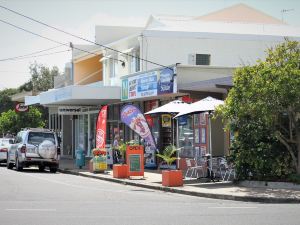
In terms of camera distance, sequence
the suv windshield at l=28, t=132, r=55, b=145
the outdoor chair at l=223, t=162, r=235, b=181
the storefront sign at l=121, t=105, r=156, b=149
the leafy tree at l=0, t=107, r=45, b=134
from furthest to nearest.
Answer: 1. the leafy tree at l=0, t=107, r=45, b=134
2. the suv windshield at l=28, t=132, r=55, b=145
3. the storefront sign at l=121, t=105, r=156, b=149
4. the outdoor chair at l=223, t=162, r=235, b=181

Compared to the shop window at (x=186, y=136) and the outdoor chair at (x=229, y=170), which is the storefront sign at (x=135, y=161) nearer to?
the outdoor chair at (x=229, y=170)

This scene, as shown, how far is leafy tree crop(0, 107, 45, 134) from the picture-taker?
5003cm

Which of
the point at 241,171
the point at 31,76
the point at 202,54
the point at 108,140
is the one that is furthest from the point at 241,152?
the point at 31,76

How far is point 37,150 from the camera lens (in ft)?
93.6

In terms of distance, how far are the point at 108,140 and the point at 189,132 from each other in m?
11.2

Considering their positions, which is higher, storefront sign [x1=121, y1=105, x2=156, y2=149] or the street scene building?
the street scene building

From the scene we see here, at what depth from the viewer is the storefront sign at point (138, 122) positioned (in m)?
23.1

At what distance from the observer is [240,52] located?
3528 centimetres

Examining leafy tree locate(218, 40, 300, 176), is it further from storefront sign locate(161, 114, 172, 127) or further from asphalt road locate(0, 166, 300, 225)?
storefront sign locate(161, 114, 172, 127)

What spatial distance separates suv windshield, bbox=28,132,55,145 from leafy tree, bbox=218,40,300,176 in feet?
39.1

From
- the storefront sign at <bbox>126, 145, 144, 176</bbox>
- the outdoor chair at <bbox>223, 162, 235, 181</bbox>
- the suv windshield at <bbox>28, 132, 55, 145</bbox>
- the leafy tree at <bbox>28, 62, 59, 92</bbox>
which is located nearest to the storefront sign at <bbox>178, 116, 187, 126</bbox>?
the storefront sign at <bbox>126, 145, 144, 176</bbox>

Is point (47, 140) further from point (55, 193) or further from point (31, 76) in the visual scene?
point (31, 76)

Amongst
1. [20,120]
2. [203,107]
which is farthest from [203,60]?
[20,120]

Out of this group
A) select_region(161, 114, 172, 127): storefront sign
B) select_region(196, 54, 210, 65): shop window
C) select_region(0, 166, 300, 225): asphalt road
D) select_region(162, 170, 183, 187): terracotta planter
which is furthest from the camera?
select_region(196, 54, 210, 65): shop window
